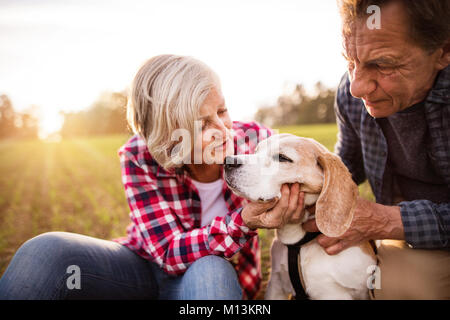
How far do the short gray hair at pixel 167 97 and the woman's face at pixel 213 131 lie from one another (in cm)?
5

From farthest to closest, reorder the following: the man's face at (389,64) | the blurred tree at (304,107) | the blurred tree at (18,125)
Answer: the blurred tree at (18,125)
the blurred tree at (304,107)
the man's face at (389,64)

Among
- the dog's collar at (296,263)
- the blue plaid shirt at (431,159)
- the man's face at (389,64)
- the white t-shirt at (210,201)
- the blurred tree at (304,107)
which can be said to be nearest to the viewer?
the man's face at (389,64)

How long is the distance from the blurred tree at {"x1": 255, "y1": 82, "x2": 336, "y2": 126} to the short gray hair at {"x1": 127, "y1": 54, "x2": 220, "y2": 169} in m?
2.36

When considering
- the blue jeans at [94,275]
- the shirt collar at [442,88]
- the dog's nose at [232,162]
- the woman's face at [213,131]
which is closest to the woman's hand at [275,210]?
the dog's nose at [232,162]

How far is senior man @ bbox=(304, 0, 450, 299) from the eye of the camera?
1891mm

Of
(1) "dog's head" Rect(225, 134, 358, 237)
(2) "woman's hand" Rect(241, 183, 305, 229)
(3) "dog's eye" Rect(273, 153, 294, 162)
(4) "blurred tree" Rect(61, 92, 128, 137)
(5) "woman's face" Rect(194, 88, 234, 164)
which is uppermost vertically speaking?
(5) "woman's face" Rect(194, 88, 234, 164)

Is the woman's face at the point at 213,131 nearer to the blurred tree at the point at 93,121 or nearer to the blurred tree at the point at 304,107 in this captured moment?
the blurred tree at the point at 304,107

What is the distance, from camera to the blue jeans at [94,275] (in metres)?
1.95

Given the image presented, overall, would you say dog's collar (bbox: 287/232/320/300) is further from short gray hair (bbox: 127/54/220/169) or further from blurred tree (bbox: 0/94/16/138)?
blurred tree (bbox: 0/94/16/138)

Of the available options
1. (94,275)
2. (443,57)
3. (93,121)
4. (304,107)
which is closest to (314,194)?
(443,57)

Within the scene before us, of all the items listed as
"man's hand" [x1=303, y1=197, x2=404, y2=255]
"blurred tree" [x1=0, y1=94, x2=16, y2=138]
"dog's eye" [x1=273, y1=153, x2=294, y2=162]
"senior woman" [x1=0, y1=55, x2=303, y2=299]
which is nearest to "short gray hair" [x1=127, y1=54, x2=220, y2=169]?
"senior woman" [x1=0, y1=55, x2=303, y2=299]

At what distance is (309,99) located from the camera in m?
11.1

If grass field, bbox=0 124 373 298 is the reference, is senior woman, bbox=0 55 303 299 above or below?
above
